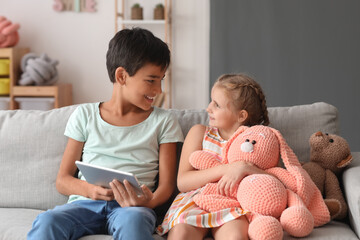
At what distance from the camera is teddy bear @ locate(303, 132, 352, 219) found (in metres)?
1.65

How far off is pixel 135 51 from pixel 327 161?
72 cm

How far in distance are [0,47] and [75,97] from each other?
29.0 inches

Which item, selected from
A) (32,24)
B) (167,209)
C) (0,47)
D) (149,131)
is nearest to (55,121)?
(149,131)

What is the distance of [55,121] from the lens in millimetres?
1848

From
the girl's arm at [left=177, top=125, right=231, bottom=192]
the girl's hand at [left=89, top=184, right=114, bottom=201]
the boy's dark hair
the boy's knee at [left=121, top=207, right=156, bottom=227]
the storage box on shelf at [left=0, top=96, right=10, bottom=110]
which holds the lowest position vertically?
the storage box on shelf at [left=0, top=96, right=10, bottom=110]

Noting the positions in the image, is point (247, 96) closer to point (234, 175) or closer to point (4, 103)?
point (234, 175)

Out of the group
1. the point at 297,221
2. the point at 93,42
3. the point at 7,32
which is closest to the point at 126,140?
the point at 297,221

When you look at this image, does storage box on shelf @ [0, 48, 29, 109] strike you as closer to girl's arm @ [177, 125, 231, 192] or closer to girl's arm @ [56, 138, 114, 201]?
girl's arm @ [56, 138, 114, 201]

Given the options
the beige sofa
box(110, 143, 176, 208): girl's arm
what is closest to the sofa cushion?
the beige sofa

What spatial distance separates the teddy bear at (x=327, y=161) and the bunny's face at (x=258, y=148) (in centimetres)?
17

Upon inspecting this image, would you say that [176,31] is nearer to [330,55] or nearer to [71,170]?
[330,55]

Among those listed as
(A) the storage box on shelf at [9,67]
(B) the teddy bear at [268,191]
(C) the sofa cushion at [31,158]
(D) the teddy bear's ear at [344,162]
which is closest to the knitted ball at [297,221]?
(B) the teddy bear at [268,191]

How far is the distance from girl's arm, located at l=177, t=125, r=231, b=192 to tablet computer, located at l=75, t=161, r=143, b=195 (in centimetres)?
19

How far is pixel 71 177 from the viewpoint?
1.71m
